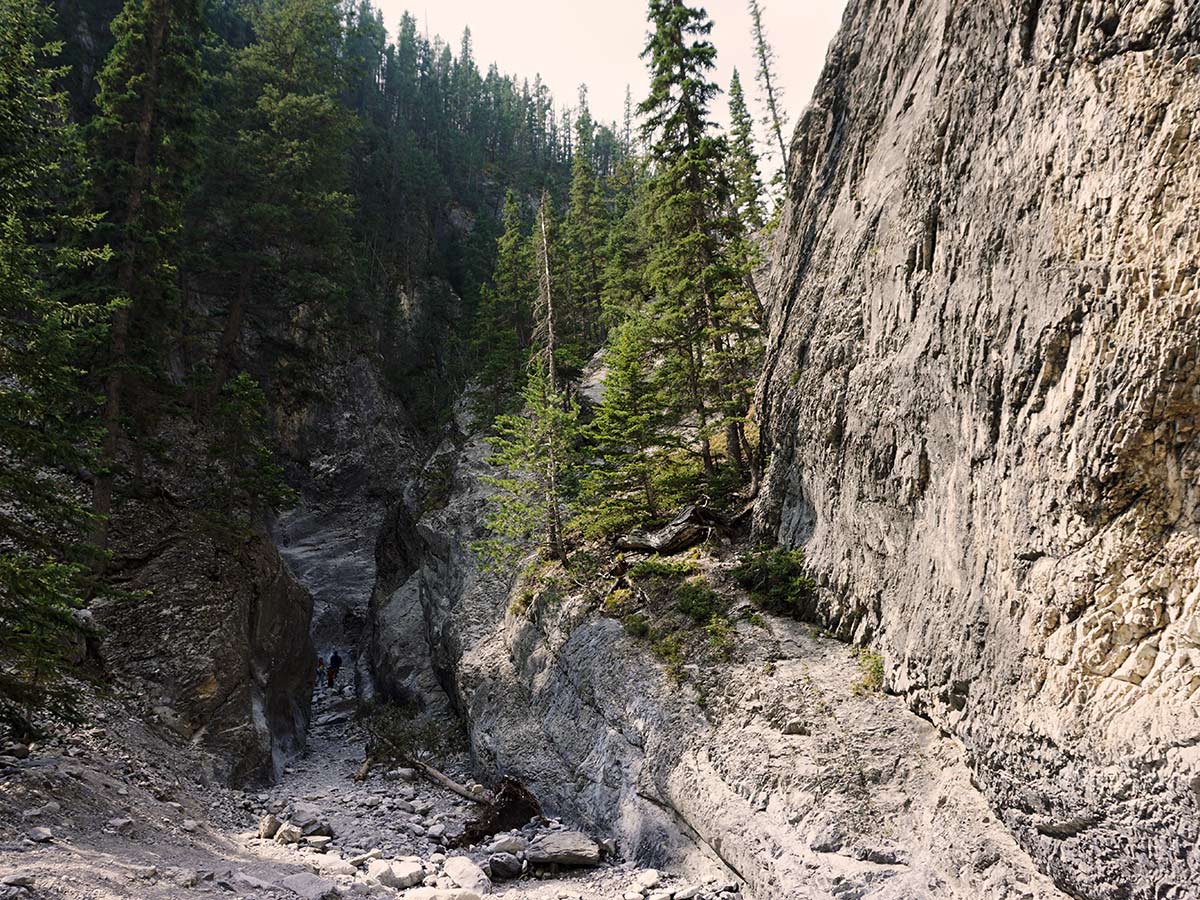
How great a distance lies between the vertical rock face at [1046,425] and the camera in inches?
253

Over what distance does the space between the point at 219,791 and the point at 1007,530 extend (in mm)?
17036

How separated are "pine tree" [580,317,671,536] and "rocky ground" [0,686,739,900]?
8.14 metres

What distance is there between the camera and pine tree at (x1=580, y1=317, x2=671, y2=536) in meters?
19.0

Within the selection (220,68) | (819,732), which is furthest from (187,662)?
(220,68)

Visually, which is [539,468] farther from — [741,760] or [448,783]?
[741,760]

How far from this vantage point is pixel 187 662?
16.8 m

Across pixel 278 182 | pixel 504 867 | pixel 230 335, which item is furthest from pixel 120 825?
pixel 278 182

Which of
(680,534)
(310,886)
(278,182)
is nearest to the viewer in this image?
(310,886)

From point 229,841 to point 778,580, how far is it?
12.2 metres

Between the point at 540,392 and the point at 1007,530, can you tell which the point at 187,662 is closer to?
the point at 540,392

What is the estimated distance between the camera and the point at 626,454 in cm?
1953

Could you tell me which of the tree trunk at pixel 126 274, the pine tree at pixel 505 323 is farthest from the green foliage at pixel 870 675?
the pine tree at pixel 505 323

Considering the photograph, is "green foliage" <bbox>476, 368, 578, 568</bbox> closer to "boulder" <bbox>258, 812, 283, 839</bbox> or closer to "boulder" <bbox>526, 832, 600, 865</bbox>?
"boulder" <bbox>526, 832, 600, 865</bbox>

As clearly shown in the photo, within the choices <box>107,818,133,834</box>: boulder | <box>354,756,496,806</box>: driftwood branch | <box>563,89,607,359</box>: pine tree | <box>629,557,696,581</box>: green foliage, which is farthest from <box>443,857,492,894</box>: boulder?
<box>563,89,607,359</box>: pine tree
